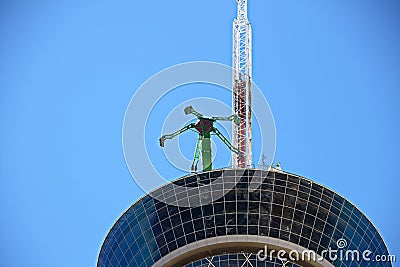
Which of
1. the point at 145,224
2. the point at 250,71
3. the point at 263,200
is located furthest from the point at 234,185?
the point at 250,71

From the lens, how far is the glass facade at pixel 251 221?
266 ft

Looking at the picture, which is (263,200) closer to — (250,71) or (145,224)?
(145,224)

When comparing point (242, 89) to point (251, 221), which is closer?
point (251, 221)

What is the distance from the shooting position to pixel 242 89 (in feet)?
332

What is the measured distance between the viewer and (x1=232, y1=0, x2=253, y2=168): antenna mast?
98125 mm

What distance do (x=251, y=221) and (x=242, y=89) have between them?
22812 mm

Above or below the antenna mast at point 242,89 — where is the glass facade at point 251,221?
below

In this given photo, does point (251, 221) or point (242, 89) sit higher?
point (242, 89)

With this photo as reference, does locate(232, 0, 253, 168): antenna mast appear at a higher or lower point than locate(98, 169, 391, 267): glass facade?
higher

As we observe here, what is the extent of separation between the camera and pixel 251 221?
267 ft

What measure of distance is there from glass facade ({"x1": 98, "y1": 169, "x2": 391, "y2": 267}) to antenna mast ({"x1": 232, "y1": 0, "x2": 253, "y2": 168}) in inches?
570

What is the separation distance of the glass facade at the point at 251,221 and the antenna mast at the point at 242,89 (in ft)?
47.5

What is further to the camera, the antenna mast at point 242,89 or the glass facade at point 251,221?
the antenna mast at point 242,89

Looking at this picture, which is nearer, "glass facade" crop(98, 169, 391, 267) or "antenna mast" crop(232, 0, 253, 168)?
"glass facade" crop(98, 169, 391, 267)
